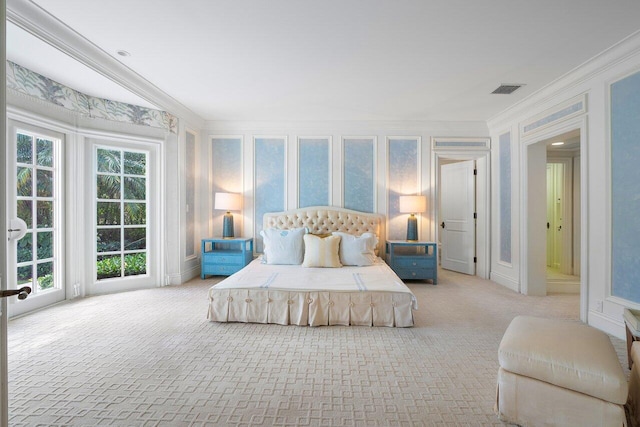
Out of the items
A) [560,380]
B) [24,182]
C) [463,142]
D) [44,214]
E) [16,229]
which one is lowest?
[560,380]

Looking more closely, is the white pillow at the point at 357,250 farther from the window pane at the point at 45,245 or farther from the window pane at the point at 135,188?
the window pane at the point at 45,245

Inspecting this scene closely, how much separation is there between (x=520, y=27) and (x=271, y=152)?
3711mm

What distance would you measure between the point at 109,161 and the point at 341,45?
11.6 feet

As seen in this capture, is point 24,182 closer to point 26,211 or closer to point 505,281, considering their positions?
point 26,211

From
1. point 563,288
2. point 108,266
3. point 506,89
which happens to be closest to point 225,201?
point 108,266

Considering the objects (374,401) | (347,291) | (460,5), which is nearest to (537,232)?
(347,291)

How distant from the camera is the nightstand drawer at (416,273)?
4.68 meters

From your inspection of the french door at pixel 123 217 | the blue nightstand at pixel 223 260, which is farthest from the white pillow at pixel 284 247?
the french door at pixel 123 217

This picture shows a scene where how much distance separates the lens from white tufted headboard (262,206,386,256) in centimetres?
495

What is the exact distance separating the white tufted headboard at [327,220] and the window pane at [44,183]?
109 inches

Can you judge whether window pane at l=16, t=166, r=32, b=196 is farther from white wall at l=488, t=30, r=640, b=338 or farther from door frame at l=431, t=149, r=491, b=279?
white wall at l=488, t=30, r=640, b=338

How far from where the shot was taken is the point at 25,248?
330 cm

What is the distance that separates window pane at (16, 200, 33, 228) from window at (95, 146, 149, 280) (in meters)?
0.71

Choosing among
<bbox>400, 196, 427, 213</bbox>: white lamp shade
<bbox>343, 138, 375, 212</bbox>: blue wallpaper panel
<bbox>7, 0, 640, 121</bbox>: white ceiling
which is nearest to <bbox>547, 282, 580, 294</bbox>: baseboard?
<bbox>400, 196, 427, 213</bbox>: white lamp shade
